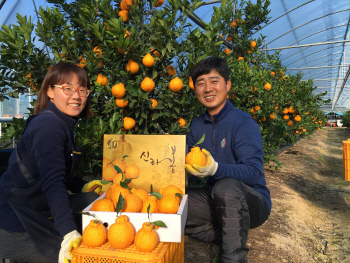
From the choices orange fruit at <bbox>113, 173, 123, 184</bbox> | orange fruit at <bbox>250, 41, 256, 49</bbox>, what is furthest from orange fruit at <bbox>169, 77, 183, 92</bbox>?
orange fruit at <bbox>250, 41, 256, 49</bbox>

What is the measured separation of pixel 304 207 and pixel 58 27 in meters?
3.47

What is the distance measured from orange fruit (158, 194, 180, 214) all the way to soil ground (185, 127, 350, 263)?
3.07ft

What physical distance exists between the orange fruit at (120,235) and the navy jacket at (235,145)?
0.64 m

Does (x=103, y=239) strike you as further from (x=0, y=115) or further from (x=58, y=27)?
(x=0, y=115)

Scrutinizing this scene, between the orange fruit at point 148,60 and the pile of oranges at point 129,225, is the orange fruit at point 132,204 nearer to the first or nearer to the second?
the pile of oranges at point 129,225

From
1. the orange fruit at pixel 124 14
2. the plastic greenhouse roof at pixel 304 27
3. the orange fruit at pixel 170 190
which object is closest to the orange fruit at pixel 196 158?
the orange fruit at pixel 170 190

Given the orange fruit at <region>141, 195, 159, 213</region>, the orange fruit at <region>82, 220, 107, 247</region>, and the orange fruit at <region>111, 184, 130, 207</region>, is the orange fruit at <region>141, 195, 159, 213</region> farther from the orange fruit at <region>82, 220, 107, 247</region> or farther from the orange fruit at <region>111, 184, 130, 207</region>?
the orange fruit at <region>82, 220, 107, 247</region>

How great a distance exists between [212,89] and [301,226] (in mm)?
1928

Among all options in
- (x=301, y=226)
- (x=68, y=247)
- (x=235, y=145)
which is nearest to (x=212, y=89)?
(x=235, y=145)

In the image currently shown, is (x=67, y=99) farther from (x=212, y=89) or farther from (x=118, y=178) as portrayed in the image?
(x=212, y=89)

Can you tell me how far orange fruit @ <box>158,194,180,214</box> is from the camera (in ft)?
3.81

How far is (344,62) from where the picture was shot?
627 inches

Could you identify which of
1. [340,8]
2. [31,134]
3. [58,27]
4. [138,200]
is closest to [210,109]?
[138,200]

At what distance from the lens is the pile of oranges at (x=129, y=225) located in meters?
1.01
